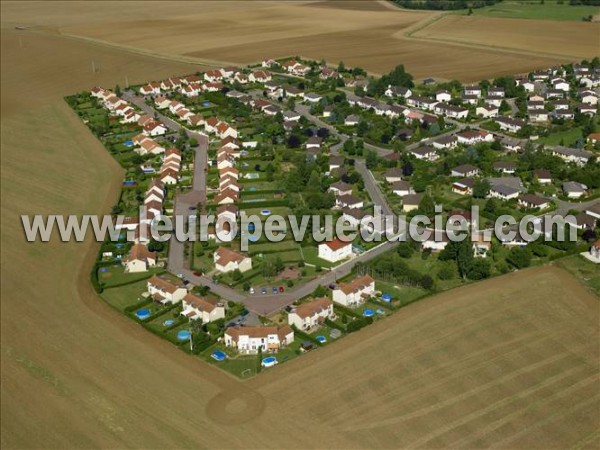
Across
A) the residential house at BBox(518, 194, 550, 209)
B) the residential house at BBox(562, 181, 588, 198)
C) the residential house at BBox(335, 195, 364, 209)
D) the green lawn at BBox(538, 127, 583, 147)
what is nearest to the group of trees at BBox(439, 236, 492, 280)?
the residential house at BBox(335, 195, 364, 209)

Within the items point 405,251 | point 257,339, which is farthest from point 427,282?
point 257,339

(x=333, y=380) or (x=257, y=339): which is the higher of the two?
(x=257, y=339)

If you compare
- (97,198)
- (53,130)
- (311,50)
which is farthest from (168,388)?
(311,50)

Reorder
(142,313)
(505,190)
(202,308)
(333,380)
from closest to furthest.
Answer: (333,380) → (202,308) → (142,313) → (505,190)

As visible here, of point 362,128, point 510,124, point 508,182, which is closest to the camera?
point 508,182

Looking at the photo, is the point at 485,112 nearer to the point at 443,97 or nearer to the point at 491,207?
the point at 443,97
